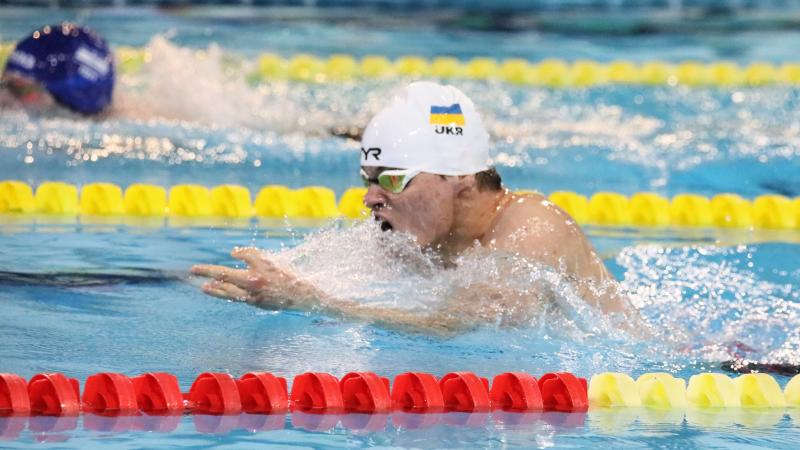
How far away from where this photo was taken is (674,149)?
723cm

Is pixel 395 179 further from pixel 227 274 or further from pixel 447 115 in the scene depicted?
pixel 227 274

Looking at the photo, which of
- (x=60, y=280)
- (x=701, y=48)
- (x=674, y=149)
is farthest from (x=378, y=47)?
(x=60, y=280)

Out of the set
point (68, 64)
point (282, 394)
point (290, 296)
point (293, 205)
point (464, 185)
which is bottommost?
point (282, 394)

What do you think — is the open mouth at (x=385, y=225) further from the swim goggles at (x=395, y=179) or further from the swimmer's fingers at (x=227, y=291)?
the swimmer's fingers at (x=227, y=291)

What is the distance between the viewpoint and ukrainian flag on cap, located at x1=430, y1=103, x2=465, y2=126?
376 centimetres

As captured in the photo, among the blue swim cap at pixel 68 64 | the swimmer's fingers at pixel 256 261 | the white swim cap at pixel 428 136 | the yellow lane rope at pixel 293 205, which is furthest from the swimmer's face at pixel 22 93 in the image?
the swimmer's fingers at pixel 256 261

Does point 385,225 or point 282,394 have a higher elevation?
point 385,225

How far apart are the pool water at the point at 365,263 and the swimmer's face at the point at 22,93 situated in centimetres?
7

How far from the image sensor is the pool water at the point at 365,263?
307 cm

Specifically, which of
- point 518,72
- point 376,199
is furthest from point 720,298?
point 518,72

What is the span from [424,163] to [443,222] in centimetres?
17

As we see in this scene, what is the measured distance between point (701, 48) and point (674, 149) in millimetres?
4136

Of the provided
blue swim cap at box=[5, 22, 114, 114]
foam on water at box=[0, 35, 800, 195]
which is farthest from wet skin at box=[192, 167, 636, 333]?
blue swim cap at box=[5, 22, 114, 114]

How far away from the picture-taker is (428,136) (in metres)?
3.72
